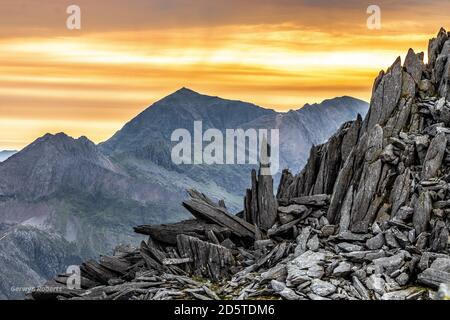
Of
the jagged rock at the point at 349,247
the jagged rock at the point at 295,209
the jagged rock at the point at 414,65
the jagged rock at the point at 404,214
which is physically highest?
the jagged rock at the point at 414,65

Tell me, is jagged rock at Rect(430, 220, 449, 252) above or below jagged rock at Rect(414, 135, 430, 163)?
below

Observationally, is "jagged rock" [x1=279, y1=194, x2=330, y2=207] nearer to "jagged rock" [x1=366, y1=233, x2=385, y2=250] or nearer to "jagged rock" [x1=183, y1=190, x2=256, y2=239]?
"jagged rock" [x1=183, y1=190, x2=256, y2=239]

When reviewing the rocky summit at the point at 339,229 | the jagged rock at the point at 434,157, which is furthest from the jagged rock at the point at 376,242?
the jagged rock at the point at 434,157

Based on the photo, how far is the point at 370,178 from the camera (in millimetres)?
65750

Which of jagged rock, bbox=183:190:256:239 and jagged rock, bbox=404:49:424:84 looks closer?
jagged rock, bbox=183:190:256:239

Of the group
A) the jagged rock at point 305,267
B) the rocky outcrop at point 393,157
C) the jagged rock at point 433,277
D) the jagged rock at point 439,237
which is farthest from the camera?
the rocky outcrop at point 393,157

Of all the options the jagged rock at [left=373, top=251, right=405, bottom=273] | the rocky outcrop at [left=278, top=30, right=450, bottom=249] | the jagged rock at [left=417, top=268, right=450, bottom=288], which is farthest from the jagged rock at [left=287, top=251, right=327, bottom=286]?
the jagged rock at [left=417, top=268, right=450, bottom=288]

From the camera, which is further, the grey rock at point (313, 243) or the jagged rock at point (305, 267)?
the grey rock at point (313, 243)

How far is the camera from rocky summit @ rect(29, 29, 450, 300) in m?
56.8

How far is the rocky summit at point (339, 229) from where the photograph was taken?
56.8 m

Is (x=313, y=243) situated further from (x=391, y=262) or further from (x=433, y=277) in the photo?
(x=433, y=277)

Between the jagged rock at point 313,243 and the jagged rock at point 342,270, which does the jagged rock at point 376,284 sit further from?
the jagged rock at point 313,243
